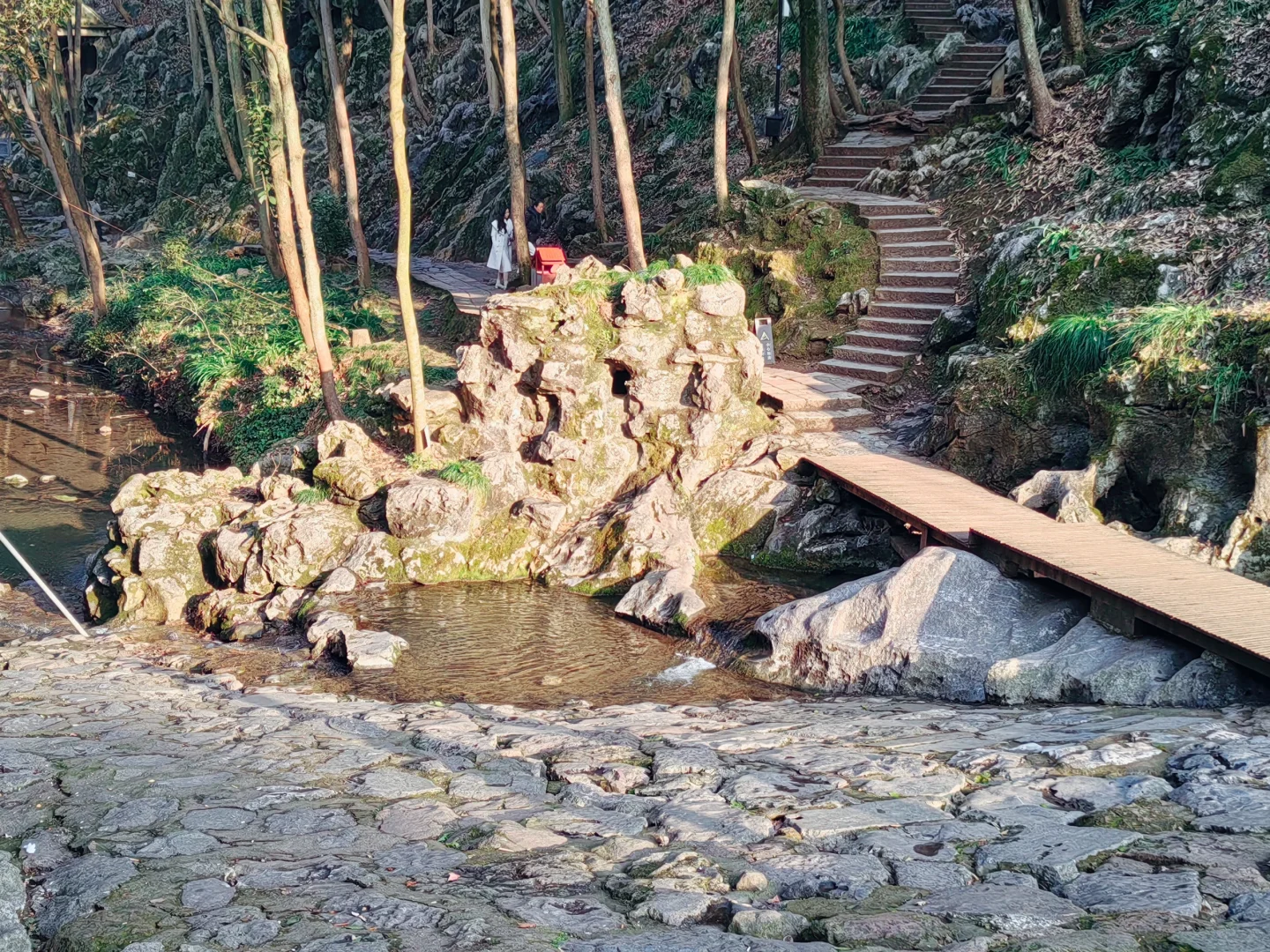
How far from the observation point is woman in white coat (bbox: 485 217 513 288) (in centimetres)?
1916

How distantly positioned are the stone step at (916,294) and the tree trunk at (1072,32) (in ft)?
13.7

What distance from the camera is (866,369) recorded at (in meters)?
13.9

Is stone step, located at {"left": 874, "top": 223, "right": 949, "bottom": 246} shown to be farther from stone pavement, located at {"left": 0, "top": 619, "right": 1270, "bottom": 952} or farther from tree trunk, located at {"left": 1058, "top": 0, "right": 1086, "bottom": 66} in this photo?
stone pavement, located at {"left": 0, "top": 619, "right": 1270, "bottom": 952}

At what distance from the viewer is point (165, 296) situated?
1975 centimetres

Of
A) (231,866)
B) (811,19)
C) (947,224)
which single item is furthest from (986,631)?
(811,19)

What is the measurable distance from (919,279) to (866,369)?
169 centimetres

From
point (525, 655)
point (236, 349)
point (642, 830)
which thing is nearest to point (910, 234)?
point (525, 655)

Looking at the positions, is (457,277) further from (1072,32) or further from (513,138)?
(1072,32)

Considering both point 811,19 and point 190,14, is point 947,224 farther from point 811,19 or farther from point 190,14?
point 190,14

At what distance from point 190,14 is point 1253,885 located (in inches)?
1381

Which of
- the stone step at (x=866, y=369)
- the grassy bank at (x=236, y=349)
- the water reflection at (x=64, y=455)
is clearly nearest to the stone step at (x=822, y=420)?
the stone step at (x=866, y=369)

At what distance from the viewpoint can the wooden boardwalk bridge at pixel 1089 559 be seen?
7105 millimetres

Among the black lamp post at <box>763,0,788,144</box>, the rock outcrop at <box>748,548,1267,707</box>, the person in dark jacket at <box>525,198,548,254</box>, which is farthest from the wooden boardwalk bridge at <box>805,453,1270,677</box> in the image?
the person in dark jacket at <box>525,198,548,254</box>

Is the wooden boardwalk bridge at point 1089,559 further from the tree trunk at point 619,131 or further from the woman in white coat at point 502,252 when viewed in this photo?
the woman in white coat at point 502,252
